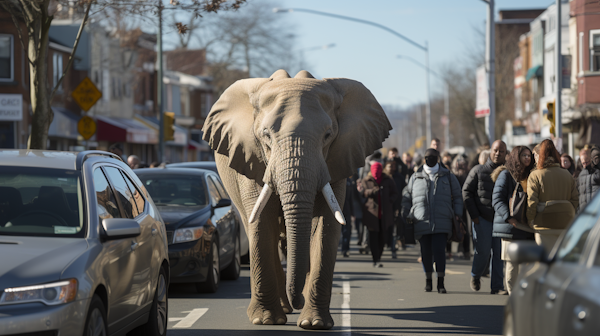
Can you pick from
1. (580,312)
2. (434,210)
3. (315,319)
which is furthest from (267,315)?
(580,312)

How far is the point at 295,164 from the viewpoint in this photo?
8.22m

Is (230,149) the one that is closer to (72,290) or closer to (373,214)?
(72,290)

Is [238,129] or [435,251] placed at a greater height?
[238,129]

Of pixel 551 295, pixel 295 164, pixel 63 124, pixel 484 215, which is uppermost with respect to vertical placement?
pixel 63 124

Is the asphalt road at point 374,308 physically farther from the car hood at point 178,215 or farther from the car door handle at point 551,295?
the car door handle at point 551,295

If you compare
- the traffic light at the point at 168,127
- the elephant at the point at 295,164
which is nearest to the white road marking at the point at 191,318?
the elephant at the point at 295,164

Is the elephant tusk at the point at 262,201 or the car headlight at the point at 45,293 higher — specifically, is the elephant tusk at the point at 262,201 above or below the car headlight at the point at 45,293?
above

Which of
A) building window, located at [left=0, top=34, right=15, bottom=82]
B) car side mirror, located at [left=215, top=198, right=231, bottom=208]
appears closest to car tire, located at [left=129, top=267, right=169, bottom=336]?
car side mirror, located at [left=215, top=198, right=231, bottom=208]

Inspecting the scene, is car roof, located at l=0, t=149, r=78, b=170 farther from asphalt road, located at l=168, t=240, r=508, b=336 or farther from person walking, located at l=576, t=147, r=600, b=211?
person walking, located at l=576, t=147, r=600, b=211

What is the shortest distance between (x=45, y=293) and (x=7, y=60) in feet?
97.5

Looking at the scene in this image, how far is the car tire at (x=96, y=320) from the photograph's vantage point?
5691mm

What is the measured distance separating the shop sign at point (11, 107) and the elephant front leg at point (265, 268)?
2494 centimetres

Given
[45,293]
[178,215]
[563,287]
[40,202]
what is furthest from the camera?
[178,215]

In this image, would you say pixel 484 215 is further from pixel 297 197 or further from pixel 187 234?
pixel 297 197
